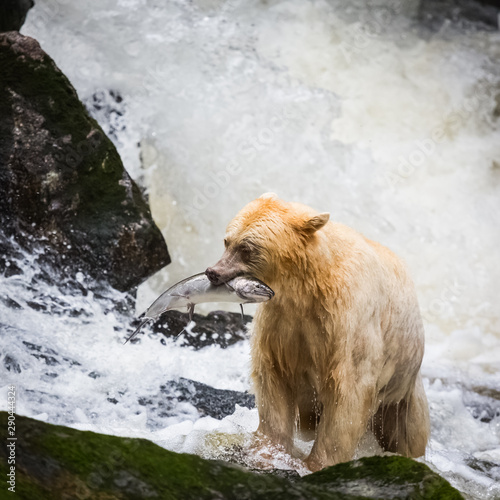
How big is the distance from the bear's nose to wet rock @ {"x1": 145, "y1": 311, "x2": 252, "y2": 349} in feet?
8.61

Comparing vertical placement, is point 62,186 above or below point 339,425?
below

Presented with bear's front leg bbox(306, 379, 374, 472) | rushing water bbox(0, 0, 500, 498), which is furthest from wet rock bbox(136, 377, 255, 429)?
bear's front leg bbox(306, 379, 374, 472)

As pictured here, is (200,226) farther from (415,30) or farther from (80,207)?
(415,30)

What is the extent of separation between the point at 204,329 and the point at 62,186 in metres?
1.86

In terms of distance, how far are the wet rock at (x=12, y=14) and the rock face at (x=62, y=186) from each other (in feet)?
6.03

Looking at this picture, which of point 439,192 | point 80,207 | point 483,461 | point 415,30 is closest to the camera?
point 483,461

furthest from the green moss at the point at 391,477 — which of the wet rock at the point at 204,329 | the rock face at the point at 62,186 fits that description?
the rock face at the point at 62,186

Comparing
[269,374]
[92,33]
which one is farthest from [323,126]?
[269,374]

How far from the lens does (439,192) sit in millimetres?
10766

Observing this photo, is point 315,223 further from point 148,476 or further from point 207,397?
point 207,397

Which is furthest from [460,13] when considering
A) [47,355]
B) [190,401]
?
[47,355]

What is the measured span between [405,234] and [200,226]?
2.79m

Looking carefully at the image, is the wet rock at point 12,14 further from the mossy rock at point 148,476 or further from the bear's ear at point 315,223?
the mossy rock at point 148,476

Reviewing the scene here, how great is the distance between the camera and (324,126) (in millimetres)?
10977
